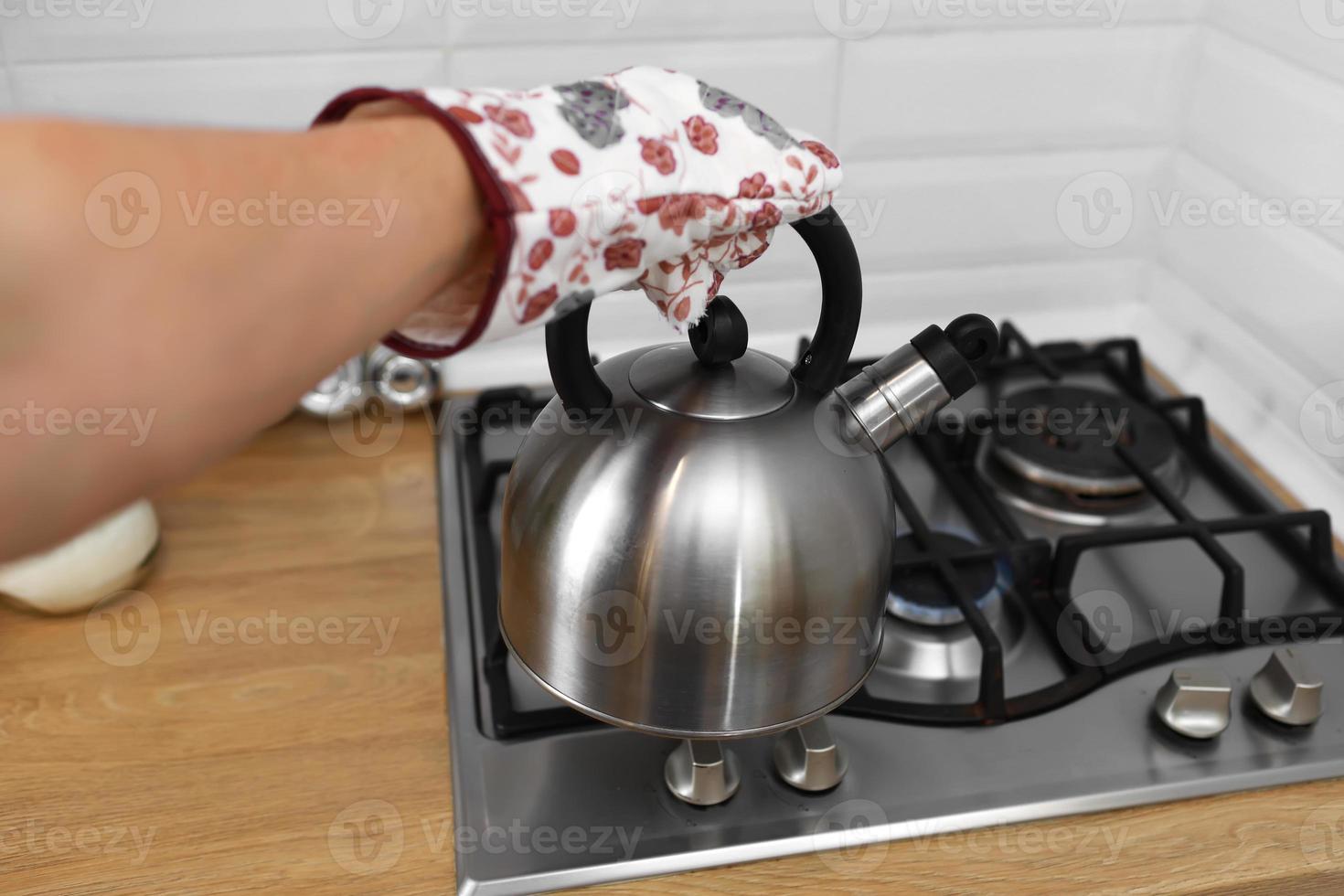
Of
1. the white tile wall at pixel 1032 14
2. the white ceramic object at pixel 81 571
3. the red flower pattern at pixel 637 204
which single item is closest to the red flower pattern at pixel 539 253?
the red flower pattern at pixel 637 204

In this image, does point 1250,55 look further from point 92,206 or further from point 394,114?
point 92,206

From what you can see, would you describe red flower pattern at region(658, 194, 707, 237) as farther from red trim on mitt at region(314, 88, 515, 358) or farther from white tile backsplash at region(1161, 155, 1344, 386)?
white tile backsplash at region(1161, 155, 1344, 386)

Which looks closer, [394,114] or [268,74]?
[394,114]

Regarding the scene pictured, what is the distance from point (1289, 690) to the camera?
0.68 m

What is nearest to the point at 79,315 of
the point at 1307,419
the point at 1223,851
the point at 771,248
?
the point at 1223,851

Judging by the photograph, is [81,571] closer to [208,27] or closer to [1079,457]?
[208,27]

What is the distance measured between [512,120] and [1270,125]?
2.52 ft

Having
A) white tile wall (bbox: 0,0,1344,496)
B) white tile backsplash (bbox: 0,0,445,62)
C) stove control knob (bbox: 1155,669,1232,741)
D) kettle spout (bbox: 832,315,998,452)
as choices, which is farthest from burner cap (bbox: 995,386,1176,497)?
white tile backsplash (bbox: 0,0,445,62)

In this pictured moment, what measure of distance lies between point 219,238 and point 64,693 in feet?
1.52

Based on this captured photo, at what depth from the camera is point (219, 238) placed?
0.37 metres

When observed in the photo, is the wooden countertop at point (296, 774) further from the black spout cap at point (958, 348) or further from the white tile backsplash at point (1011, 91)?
the white tile backsplash at point (1011, 91)

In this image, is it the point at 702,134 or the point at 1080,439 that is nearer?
the point at 702,134

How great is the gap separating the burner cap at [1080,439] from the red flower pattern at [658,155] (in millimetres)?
533

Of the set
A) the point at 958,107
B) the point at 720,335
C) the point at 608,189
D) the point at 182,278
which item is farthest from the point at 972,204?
the point at 182,278
